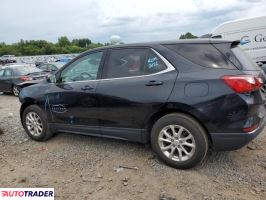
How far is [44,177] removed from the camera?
4.50 m

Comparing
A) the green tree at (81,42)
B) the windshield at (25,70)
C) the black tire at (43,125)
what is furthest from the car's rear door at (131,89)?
the green tree at (81,42)

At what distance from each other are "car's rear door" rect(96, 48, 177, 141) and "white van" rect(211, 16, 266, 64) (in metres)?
9.76

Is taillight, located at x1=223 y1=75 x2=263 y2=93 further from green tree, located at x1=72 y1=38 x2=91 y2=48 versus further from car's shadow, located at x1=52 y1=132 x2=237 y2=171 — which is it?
green tree, located at x1=72 y1=38 x2=91 y2=48

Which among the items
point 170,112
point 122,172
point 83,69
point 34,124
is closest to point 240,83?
point 170,112

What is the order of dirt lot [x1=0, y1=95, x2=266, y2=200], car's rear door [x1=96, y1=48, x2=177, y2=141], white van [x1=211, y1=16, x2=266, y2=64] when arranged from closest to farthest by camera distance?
dirt lot [x1=0, y1=95, x2=266, y2=200]
car's rear door [x1=96, y1=48, x2=177, y2=141]
white van [x1=211, y1=16, x2=266, y2=64]

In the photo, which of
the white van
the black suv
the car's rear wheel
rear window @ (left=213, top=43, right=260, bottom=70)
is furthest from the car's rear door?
the car's rear wheel

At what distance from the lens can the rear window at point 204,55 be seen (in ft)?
13.6

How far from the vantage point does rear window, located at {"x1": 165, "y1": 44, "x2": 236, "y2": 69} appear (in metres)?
4.13

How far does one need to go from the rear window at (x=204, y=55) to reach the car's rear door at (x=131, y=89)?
0.26 m

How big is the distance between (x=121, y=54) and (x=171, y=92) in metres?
1.15

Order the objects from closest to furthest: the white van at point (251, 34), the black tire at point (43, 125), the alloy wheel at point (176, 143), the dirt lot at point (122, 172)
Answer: the dirt lot at point (122, 172), the alloy wheel at point (176, 143), the black tire at point (43, 125), the white van at point (251, 34)

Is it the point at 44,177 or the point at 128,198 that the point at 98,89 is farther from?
the point at 128,198

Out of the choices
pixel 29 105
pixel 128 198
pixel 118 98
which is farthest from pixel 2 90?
pixel 128 198

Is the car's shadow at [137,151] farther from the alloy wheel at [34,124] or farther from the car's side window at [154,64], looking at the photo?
the car's side window at [154,64]
